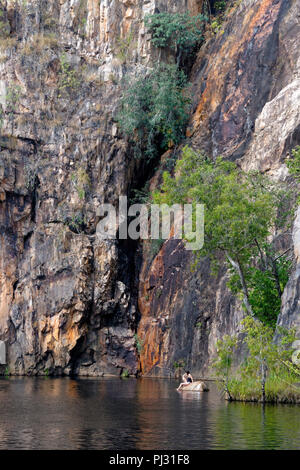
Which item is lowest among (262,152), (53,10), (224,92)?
(262,152)

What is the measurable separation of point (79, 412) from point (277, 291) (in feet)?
37.6

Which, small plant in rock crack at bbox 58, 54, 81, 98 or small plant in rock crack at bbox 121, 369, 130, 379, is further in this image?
small plant in rock crack at bbox 58, 54, 81, 98

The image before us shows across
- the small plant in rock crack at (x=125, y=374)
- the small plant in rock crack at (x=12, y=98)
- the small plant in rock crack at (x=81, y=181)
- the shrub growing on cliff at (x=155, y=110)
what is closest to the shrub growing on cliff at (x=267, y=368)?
the small plant in rock crack at (x=125, y=374)

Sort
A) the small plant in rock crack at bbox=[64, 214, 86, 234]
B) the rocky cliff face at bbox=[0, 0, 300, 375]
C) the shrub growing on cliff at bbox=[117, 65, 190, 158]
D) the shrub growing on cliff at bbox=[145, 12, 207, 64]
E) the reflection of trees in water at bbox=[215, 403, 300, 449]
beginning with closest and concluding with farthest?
1. the reflection of trees in water at bbox=[215, 403, 300, 449]
2. the rocky cliff face at bbox=[0, 0, 300, 375]
3. the small plant in rock crack at bbox=[64, 214, 86, 234]
4. the shrub growing on cliff at bbox=[117, 65, 190, 158]
5. the shrub growing on cliff at bbox=[145, 12, 207, 64]

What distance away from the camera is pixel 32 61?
2069 inches

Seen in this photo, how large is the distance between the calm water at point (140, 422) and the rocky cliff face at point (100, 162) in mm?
14960

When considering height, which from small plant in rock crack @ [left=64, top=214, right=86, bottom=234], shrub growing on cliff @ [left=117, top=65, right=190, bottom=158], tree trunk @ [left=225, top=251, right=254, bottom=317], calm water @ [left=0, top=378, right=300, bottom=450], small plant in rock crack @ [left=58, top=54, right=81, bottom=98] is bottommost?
calm water @ [left=0, top=378, right=300, bottom=450]

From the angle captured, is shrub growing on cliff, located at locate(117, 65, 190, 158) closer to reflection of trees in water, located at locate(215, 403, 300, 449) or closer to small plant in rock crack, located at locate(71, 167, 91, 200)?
small plant in rock crack, located at locate(71, 167, 91, 200)

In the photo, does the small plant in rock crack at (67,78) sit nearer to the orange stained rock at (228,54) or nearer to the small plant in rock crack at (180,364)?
the orange stained rock at (228,54)

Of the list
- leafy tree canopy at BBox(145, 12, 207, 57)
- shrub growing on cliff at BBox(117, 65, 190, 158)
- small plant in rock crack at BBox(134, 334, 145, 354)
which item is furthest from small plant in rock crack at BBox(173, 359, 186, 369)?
leafy tree canopy at BBox(145, 12, 207, 57)

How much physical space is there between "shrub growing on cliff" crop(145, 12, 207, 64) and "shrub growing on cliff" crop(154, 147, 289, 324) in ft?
80.3

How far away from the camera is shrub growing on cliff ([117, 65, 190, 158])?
49.4m
